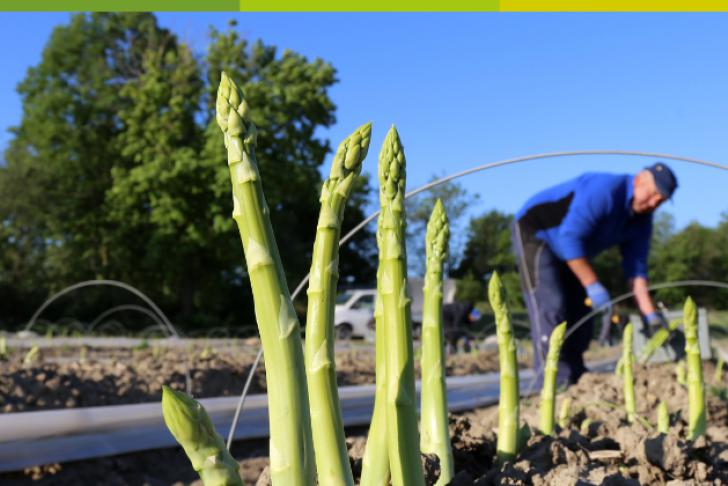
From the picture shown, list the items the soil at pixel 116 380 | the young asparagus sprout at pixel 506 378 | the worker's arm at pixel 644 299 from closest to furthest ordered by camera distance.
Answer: the young asparagus sprout at pixel 506 378 → the soil at pixel 116 380 → the worker's arm at pixel 644 299

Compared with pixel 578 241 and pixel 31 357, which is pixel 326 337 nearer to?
pixel 578 241

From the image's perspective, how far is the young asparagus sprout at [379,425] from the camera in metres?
1.39

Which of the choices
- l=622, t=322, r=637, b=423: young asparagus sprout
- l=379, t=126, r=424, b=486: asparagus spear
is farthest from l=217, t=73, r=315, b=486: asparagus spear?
l=622, t=322, r=637, b=423: young asparagus sprout

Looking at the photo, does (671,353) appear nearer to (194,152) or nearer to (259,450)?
(259,450)

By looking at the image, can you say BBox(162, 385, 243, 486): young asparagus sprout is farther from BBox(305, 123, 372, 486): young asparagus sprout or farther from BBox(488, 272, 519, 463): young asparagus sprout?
BBox(488, 272, 519, 463): young asparagus sprout

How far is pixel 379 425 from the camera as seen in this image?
1463 millimetres

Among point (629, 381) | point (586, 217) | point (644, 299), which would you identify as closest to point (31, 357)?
point (586, 217)

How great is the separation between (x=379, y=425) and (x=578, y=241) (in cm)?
436


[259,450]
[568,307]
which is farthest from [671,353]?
[259,450]

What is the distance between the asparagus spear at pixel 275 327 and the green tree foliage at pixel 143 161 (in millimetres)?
23044

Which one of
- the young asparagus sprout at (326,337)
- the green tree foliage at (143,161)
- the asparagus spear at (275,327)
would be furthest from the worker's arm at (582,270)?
the green tree foliage at (143,161)

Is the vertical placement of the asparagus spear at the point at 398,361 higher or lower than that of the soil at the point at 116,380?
higher

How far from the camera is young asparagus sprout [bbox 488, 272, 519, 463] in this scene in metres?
1.96

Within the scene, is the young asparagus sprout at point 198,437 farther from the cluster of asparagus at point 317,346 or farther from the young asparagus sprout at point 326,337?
the young asparagus sprout at point 326,337
